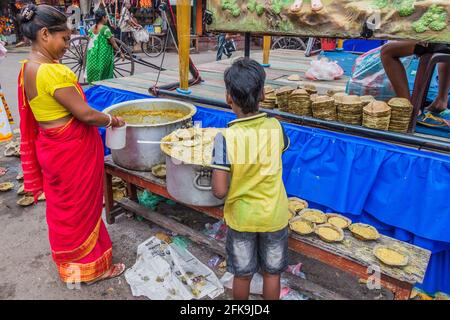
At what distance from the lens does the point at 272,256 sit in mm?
1896

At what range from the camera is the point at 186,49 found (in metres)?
3.69

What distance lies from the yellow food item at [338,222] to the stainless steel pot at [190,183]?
754 millimetres

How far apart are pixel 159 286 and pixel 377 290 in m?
1.59

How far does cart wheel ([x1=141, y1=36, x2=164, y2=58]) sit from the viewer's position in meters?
13.4

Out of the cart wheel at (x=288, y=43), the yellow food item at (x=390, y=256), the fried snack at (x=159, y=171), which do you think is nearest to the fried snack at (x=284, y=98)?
the fried snack at (x=159, y=171)

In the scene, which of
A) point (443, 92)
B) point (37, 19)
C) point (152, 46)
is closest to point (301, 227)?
point (37, 19)

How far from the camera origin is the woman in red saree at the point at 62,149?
1928mm

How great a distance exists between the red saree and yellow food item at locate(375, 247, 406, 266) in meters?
1.85

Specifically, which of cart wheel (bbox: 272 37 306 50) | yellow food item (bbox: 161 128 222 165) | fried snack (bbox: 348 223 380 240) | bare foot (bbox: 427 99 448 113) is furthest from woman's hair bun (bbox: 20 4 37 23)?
cart wheel (bbox: 272 37 306 50)

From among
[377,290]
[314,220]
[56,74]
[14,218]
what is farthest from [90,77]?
[377,290]

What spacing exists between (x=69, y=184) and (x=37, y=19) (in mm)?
988

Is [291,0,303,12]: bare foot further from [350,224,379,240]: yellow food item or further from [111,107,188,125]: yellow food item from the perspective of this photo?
[350,224,379,240]: yellow food item

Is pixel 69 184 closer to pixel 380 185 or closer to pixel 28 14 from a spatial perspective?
pixel 28 14

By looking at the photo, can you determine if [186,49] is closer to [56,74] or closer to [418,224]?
[56,74]
